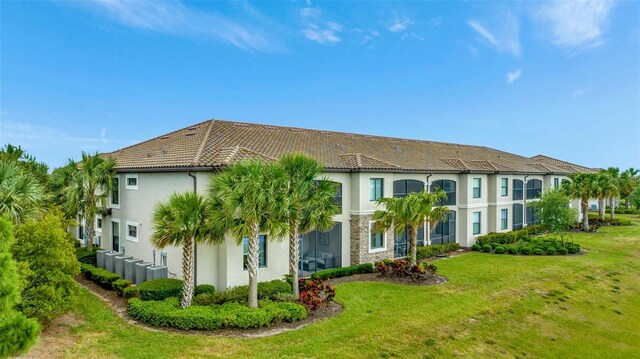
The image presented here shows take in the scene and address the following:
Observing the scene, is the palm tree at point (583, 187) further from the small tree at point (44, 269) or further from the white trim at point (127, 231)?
the small tree at point (44, 269)

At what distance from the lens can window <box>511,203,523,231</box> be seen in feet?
114

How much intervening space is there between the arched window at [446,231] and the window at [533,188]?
12.3m

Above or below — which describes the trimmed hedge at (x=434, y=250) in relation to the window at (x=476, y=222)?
below

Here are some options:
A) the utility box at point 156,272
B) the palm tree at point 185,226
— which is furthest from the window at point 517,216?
the utility box at point 156,272

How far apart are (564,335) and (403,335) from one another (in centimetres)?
651

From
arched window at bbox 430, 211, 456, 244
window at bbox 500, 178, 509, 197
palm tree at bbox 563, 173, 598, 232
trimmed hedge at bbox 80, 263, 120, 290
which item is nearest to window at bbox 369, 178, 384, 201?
arched window at bbox 430, 211, 456, 244

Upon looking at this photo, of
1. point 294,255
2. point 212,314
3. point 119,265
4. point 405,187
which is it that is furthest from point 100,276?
point 405,187

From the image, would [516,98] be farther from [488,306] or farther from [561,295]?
[488,306]

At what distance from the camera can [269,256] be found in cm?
1755

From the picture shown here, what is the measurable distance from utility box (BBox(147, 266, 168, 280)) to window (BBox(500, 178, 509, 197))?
92.4 feet

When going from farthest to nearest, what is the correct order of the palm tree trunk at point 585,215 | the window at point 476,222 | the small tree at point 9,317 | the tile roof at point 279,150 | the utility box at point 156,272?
the palm tree trunk at point 585,215 → the window at point 476,222 → the tile roof at point 279,150 → the utility box at point 156,272 → the small tree at point 9,317

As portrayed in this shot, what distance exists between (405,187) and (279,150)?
362 inches

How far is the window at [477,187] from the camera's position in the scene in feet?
99.6

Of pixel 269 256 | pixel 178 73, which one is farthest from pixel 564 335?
pixel 178 73
